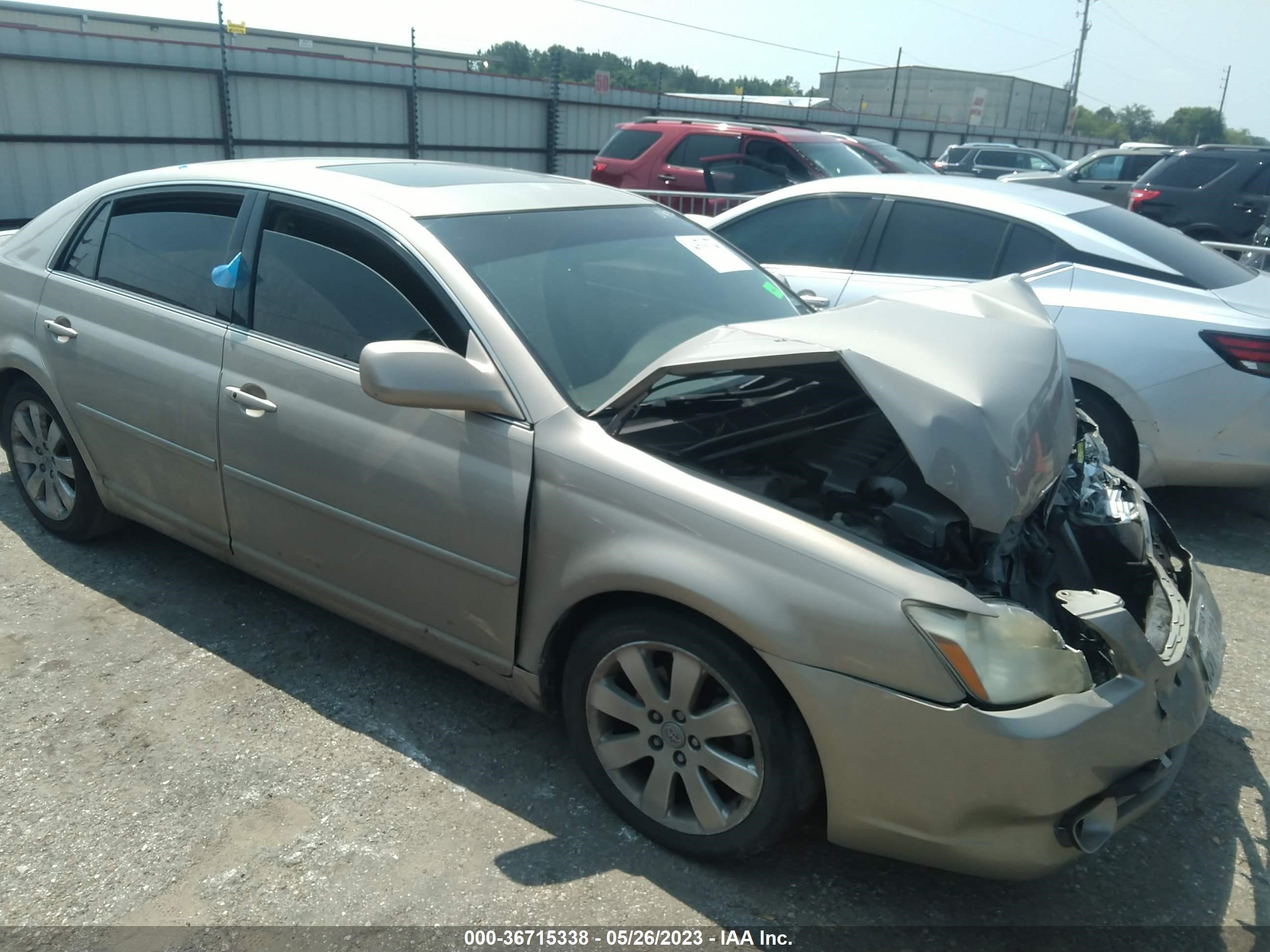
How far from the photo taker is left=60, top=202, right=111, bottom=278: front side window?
13.2 feet

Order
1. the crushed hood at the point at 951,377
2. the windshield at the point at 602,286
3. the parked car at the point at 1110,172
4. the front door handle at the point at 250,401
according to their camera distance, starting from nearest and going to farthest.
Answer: the crushed hood at the point at 951,377 < the windshield at the point at 602,286 < the front door handle at the point at 250,401 < the parked car at the point at 1110,172

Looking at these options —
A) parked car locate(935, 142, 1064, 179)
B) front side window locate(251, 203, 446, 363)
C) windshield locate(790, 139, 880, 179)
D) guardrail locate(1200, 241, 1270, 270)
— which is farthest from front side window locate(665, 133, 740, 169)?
parked car locate(935, 142, 1064, 179)

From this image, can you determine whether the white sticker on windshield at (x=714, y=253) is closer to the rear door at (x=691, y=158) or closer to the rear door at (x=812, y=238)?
the rear door at (x=812, y=238)

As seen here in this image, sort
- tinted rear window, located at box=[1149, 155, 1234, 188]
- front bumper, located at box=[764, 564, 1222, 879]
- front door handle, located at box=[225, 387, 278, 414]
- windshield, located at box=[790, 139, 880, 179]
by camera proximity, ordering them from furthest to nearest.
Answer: tinted rear window, located at box=[1149, 155, 1234, 188]
windshield, located at box=[790, 139, 880, 179]
front door handle, located at box=[225, 387, 278, 414]
front bumper, located at box=[764, 564, 1222, 879]

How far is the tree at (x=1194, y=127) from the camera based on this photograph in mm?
83125

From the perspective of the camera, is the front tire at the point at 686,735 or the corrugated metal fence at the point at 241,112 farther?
the corrugated metal fence at the point at 241,112

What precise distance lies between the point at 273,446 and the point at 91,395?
3.78ft

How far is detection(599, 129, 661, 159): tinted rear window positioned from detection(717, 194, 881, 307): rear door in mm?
6863

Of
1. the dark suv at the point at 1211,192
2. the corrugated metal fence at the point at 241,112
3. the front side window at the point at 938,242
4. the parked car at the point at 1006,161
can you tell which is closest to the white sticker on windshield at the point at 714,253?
the front side window at the point at 938,242

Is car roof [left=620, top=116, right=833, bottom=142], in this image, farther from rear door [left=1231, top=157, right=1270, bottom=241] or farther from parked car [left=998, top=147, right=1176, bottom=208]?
parked car [left=998, top=147, right=1176, bottom=208]

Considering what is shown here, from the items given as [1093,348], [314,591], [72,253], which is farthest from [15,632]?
[1093,348]

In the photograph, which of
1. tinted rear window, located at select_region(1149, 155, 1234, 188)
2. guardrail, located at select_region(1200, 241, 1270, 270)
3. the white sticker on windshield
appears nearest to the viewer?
the white sticker on windshield

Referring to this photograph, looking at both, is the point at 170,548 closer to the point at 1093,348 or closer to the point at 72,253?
the point at 72,253

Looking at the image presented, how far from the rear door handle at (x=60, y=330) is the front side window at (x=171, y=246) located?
0.23 meters
